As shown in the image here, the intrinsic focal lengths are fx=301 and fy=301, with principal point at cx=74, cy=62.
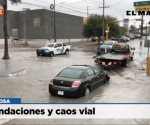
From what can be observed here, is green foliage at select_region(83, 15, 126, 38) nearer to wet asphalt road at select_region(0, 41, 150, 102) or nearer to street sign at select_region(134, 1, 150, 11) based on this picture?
wet asphalt road at select_region(0, 41, 150, 102)

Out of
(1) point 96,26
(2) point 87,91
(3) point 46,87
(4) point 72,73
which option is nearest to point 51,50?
(3) point 46,87

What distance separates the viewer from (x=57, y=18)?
76875mm

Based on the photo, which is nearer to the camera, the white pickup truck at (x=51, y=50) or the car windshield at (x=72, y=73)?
the car windshield at (x=72, y=73)

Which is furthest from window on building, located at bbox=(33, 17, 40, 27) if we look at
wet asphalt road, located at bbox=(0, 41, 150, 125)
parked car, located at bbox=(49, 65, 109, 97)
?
parked car, located at bbox=(49, 65, 109, 97)

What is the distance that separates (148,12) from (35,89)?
7062 mm

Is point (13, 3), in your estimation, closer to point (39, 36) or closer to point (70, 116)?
point (70, 116)

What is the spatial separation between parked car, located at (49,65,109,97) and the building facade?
5743cm

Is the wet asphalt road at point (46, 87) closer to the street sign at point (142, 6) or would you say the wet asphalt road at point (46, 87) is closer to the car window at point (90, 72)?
the car window at point (90, 72)

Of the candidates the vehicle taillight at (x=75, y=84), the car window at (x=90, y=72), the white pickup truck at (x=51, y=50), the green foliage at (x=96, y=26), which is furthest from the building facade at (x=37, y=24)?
the vehicle taillight at (x=75, y=84)

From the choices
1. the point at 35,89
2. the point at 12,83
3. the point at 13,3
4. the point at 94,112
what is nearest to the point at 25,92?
the point at 35,89

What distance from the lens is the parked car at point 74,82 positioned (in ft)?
44.6

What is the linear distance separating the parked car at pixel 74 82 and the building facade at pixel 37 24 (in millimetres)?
57428

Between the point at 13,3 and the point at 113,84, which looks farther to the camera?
the point at 13,3

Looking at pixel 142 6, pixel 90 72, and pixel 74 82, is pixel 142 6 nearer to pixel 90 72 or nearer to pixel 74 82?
pixel 90 72
